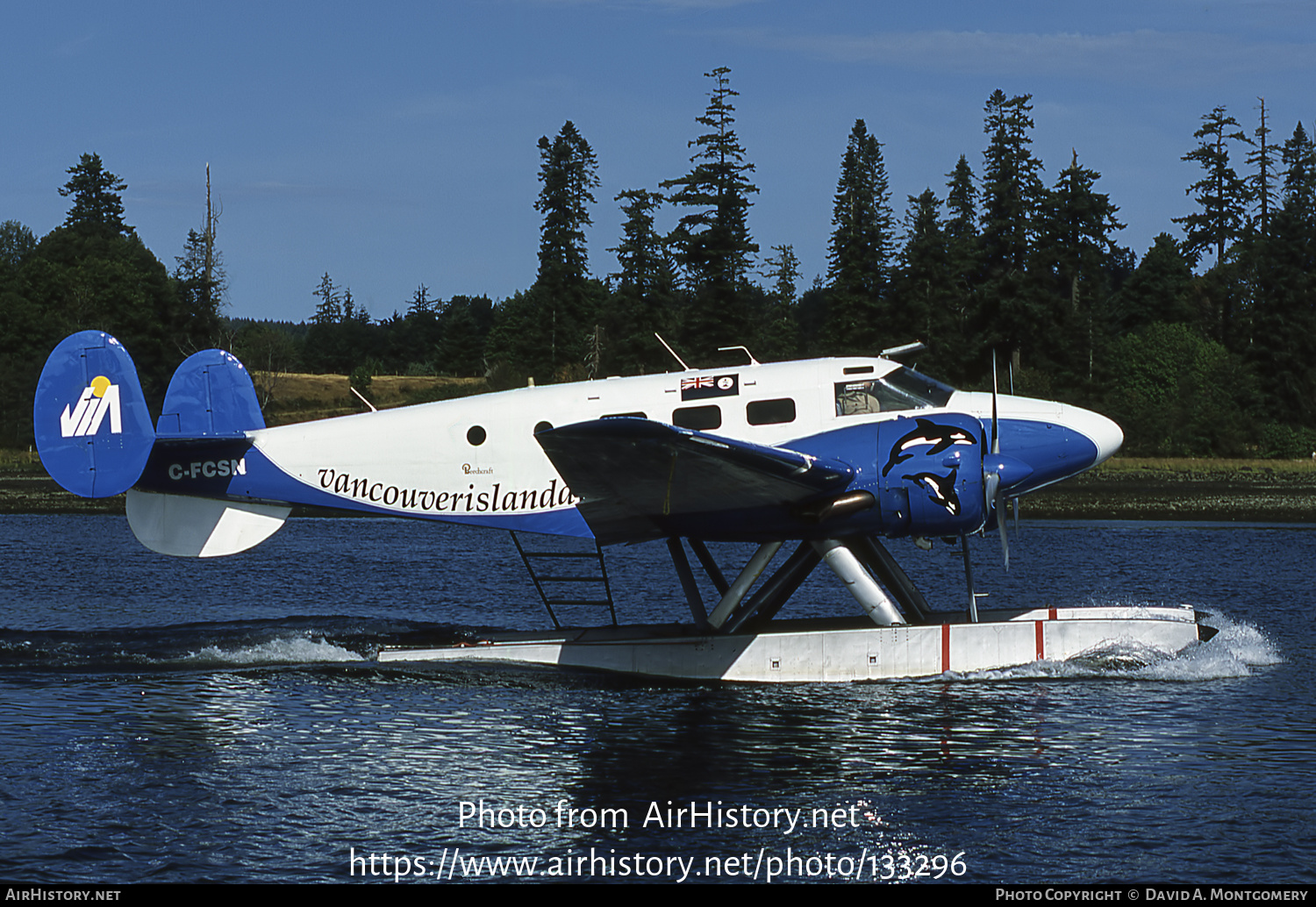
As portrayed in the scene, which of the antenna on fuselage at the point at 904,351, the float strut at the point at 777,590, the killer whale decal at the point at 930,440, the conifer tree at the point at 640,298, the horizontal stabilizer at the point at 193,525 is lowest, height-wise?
the float strut at the point at 777,590

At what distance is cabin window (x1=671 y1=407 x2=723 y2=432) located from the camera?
1725cm

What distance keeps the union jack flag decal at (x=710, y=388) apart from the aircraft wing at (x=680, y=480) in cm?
149

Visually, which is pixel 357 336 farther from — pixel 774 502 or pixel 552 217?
pixel 774 502

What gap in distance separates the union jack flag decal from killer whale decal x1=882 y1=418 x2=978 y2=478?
2377 millimetres

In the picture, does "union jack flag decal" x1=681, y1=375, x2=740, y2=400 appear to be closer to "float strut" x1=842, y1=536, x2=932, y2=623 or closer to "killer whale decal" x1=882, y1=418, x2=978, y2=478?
"killer whale decal" x1=882, y1=418, x2=978, y2=478

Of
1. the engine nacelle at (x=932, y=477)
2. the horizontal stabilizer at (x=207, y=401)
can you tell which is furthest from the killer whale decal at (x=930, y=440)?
the horizontal stabilizer at (x=207, y=401)

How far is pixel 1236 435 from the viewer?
69.8 metres

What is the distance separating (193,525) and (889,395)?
10.6 meters

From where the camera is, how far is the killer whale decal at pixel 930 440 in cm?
1661

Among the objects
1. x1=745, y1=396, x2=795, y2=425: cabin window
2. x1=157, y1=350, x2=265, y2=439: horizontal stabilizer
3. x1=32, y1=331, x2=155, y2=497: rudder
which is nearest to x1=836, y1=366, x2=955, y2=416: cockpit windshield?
x1=745, y1=396, x2=795, y2=425: cabin window

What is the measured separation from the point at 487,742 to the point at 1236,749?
8844 millimetres

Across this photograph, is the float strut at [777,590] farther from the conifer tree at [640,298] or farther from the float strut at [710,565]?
the conifer tree at [640,298]

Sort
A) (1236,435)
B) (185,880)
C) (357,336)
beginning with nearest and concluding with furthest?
(185,880)
(1236,435)
(357,336)

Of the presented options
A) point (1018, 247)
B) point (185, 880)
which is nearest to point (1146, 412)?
point (1018, 247)
